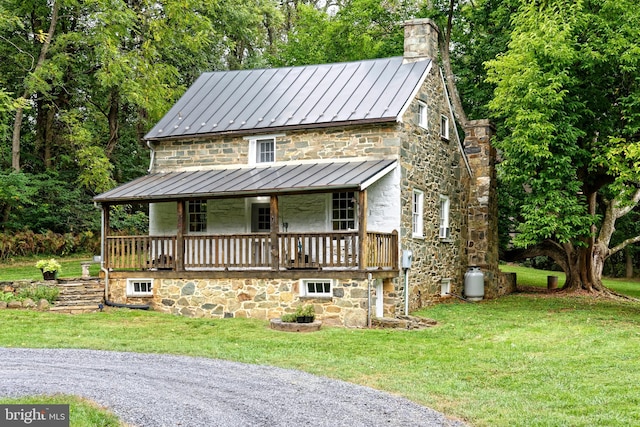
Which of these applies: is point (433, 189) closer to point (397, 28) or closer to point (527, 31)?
point (527, 31)

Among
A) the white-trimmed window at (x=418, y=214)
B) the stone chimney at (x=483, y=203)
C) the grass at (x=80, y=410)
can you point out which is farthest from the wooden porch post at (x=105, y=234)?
the grass at (x=80, y=410)

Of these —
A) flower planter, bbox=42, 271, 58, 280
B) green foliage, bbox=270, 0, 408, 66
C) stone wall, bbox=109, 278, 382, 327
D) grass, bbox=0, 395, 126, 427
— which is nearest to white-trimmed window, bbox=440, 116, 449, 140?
stone wall, bbox=109, 278, 382, 327

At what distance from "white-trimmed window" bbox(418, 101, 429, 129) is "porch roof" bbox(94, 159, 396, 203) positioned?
2271 mm

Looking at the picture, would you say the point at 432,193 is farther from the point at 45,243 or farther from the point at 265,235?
the point at 45,243

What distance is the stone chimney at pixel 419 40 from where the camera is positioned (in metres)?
19.9

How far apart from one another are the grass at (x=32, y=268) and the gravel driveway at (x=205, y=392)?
33.4 feet

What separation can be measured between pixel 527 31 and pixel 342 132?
5809 mm

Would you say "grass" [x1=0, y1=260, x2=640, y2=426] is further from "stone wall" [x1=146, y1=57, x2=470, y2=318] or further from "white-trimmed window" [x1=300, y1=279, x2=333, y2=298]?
"stone wall" [x1=146, y1=57, x2=470, y2=318]

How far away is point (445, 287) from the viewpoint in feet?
69.8

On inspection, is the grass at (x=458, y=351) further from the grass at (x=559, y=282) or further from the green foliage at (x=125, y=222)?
the grass at (x=559, y=282)

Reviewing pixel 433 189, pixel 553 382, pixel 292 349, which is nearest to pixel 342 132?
pixel 433 189

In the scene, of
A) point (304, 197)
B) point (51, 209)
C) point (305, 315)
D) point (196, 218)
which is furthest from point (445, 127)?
point (51, 209)

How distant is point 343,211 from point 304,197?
3.65ft

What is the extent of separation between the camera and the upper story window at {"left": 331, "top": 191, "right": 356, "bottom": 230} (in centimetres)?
1814
